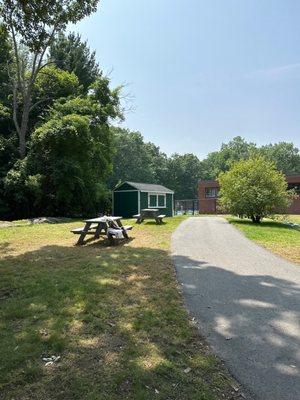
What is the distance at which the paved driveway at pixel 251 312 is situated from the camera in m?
3.36

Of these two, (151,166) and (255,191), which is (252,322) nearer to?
(255,191)

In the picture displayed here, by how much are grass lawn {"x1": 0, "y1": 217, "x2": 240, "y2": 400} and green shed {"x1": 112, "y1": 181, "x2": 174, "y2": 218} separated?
1986cm

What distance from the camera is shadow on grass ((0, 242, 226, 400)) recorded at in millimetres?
3102

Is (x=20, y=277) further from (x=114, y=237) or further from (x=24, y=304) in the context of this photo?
(x=114, y=237)

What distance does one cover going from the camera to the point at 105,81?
27.0 meters

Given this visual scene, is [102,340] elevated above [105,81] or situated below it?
below

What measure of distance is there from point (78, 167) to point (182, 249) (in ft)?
45.6

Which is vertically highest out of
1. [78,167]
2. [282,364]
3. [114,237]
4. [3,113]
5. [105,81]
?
[105,81]

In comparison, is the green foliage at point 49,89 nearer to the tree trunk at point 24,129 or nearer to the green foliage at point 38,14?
the tree trunk at point 24,129

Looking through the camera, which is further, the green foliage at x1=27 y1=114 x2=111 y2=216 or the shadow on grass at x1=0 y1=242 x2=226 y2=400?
the green foliage at x1=27 y1=114 x2=111 y2=216

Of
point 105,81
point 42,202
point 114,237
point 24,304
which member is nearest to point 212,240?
point 114,237

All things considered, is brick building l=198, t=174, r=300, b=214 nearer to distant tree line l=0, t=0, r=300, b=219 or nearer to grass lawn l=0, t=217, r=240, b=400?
distant tree line l=0, t=0, r=300, b=219

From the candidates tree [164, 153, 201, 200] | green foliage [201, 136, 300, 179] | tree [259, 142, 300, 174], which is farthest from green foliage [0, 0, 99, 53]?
tree [259, 142, 300, 174]

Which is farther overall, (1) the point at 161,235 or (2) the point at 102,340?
(1) the point at 161,235
